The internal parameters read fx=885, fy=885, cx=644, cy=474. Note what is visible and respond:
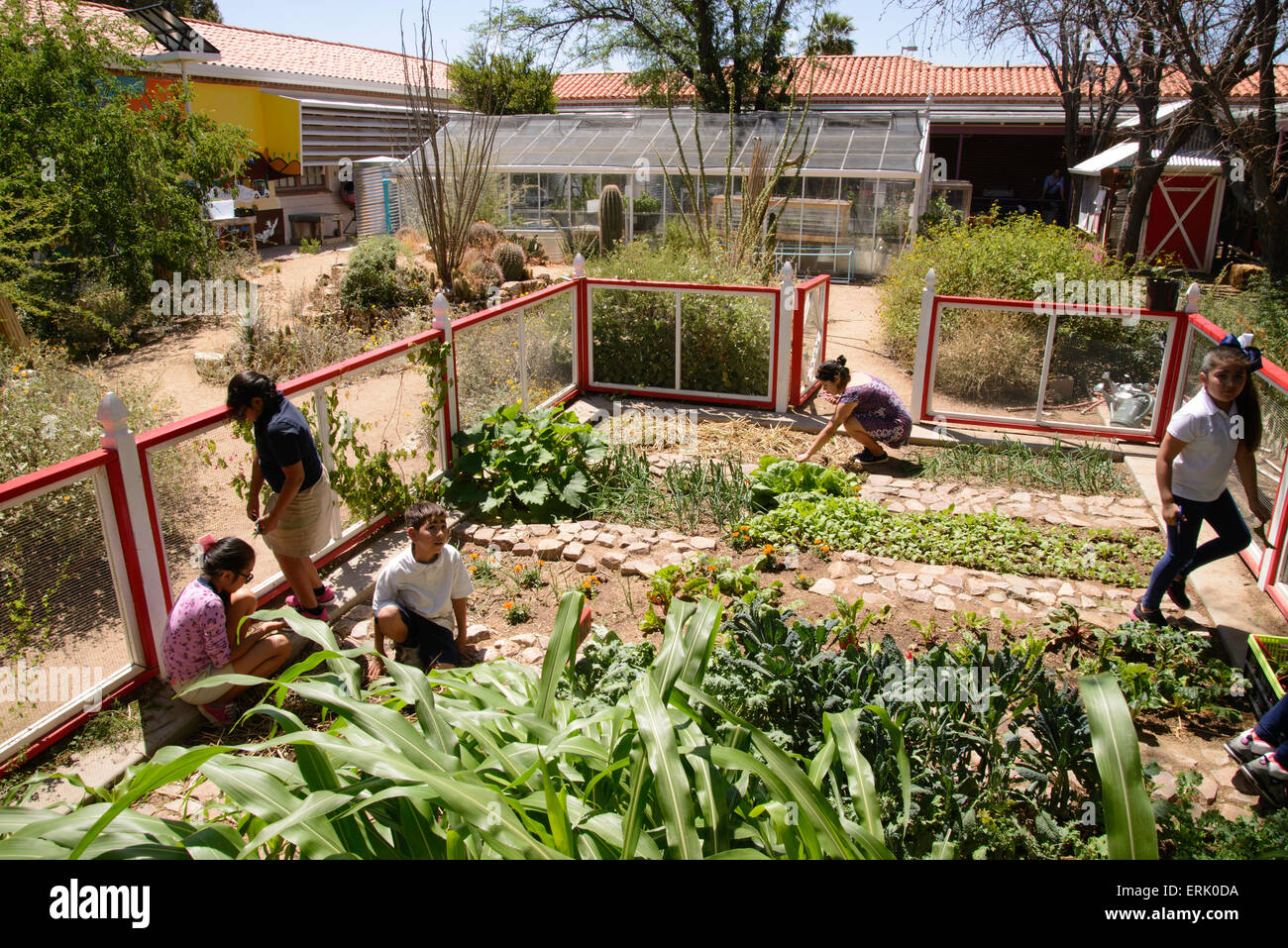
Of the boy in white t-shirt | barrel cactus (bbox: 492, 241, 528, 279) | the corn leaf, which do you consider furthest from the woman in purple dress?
barrel cactus (bbox: 492, 241, 528, 279)

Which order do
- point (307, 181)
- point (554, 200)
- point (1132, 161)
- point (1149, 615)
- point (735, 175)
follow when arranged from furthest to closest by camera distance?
1. point (307, 181)
2. point (554, 200)
3. point (735, 175)
4. point (1132, 161)
5. point (1149, 615)

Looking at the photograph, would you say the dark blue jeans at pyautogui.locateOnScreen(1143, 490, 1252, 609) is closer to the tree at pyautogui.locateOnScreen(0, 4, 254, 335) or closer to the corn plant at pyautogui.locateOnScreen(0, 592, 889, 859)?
the corn plant at pyautogui.locateOnScreen(0, 592, 889, 859)

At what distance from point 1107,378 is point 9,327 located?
11.8 metres

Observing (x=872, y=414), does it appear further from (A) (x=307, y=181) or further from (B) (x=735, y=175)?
(A) (x=307, y=181)

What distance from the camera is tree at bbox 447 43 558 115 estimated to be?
87.7ft

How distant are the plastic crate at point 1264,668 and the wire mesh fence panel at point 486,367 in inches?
211

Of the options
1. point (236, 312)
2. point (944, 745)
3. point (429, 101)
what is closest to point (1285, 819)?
point (944, 745)

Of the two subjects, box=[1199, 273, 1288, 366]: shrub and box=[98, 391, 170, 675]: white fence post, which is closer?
box=[98, 391, 170, 675]: white fence post

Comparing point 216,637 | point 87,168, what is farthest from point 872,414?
point 87,168

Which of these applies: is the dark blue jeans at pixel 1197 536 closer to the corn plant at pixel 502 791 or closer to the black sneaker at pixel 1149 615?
the black sneaker at pixel 1149 615

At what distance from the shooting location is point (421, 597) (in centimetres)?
452

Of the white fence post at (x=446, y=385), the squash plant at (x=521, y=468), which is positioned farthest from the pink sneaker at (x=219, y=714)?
the white fence post at (x=446, y=385)

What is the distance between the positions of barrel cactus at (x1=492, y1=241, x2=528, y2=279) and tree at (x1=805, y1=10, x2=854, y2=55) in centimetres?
974

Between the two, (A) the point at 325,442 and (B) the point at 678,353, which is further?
(B) the point at 678,353
